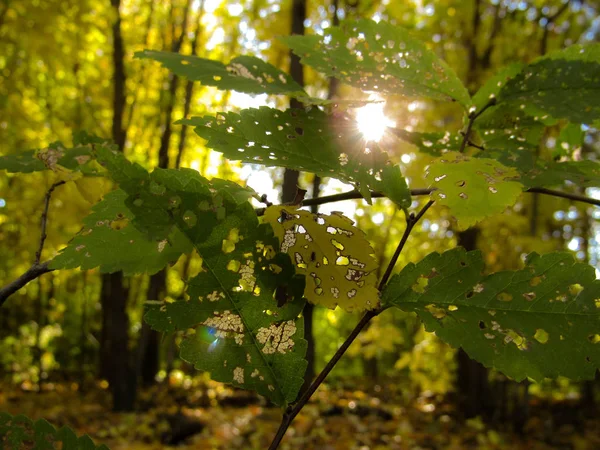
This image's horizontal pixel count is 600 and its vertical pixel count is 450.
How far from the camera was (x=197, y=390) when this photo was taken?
626 centimetres

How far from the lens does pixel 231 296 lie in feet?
1.15

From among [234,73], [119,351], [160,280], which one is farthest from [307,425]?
[234,73]

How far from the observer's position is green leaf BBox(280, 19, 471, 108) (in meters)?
0.53

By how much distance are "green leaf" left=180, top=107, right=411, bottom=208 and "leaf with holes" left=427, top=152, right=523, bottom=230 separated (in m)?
0.04

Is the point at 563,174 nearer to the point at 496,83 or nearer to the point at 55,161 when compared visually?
the point at 496,83

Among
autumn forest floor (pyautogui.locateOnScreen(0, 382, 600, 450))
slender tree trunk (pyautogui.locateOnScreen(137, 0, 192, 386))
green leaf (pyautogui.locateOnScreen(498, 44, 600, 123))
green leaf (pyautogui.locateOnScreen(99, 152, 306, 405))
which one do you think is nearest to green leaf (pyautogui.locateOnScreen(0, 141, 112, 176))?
green leaf (pyautogui.locateOnScreen(99, 152, 306, 405))

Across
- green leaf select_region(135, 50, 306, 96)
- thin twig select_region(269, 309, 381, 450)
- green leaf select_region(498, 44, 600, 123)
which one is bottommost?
thin twig select_region(269, 309, 381, 450)

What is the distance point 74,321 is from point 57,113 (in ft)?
13.0

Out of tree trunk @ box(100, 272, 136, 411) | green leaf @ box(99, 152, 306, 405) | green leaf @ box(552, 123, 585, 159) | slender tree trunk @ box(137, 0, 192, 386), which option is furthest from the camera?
tree trunk @ box(100, 272, 136, 411)

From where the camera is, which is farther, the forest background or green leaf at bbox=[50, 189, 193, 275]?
the forest background

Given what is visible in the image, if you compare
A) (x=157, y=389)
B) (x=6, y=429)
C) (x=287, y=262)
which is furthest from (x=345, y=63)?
(x=157, y=389)

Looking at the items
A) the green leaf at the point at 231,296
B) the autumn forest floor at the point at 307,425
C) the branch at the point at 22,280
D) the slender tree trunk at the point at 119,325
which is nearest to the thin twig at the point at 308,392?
the green leaf at the point at 231,296

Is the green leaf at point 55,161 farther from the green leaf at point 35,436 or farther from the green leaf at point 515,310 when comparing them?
the green leaf at point 515,310

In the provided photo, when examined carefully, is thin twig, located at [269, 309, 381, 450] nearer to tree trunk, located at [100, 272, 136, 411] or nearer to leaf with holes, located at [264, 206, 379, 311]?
leaf with holes, located at [264, 206, 379, 311]
